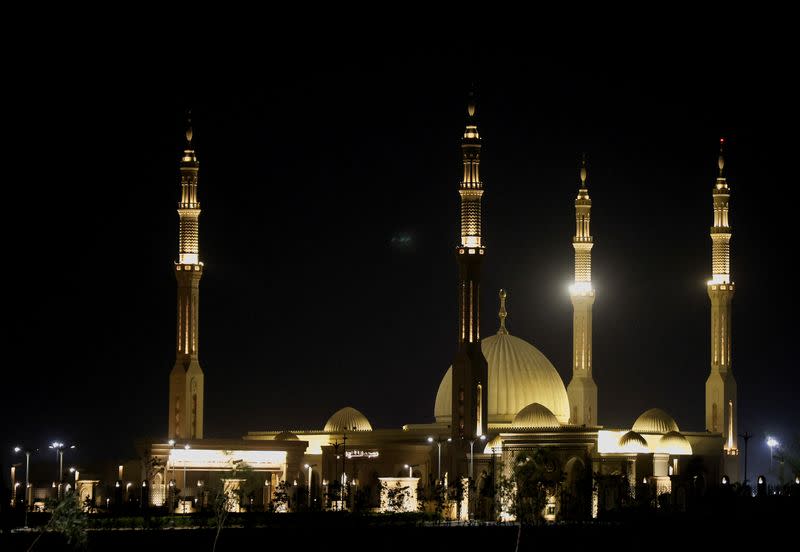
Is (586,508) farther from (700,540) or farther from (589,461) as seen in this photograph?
(700,540)

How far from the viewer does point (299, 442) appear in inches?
3723

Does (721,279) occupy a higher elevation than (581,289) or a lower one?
higher

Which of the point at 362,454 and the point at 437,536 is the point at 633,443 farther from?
the point at 437,536

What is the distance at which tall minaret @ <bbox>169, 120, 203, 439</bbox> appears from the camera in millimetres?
92062

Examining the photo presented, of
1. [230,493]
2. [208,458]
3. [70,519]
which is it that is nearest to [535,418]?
[230,493]

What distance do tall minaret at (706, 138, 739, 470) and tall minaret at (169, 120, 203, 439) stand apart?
2118cm

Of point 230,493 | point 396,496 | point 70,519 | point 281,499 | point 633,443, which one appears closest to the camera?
point 70,519

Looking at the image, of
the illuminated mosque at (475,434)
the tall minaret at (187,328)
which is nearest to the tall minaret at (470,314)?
the illuminated mosque at (475,434)

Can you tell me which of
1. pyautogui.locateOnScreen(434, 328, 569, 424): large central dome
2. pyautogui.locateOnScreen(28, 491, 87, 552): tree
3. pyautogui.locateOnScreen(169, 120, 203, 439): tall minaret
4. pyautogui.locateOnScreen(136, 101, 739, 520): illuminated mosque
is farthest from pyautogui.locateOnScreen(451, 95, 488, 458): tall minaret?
pyautogui.locateOnScreen(28, 491, 87, 552): tree

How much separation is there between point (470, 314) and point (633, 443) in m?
8.34

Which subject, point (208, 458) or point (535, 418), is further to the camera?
point (208, 458)

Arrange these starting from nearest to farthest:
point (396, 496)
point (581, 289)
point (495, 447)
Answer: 1. point (396, 496)
2. point (495, 447)
3. point (581, 289)

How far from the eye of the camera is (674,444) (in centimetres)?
9462

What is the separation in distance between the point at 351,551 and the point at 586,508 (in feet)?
53.5
